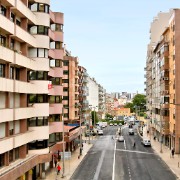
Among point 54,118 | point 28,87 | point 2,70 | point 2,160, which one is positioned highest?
point 2,70

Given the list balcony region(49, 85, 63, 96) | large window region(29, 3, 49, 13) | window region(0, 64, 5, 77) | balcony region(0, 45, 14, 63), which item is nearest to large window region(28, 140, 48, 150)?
balcony region(49, 85, 63, 96)

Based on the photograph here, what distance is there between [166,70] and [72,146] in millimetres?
27066

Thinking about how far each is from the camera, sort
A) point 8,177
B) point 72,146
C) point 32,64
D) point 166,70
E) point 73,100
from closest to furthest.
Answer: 1. point 8,177
2. point 32,64
3. point 72,146
4. point 166,70
5. point 73,100

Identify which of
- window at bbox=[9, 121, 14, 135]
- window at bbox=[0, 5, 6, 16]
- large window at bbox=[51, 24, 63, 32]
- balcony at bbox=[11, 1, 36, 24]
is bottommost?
window at bbox=[9, 121, 14, 135]

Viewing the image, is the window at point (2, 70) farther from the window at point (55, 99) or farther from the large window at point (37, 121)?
the window at point (55, 99)

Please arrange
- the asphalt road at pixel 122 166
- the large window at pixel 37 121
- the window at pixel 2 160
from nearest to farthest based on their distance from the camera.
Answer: the window at pixel 2 160
the large window at pixel 37 121
the asphalt road at pixel 122 166

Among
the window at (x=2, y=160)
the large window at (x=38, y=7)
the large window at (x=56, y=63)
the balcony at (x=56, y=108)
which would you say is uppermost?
the large window at (x=38, y=7)

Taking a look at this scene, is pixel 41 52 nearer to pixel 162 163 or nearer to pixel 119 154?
pixel 162 163

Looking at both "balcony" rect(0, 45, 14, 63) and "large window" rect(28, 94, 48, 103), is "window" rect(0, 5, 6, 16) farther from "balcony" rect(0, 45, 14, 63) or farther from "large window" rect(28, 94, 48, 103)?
"large window" rect(28, 94, 48, 103)

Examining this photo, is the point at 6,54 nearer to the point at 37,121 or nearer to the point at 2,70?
the point at 2,70

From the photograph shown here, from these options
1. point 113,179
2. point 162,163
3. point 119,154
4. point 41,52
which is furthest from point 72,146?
point 41,52

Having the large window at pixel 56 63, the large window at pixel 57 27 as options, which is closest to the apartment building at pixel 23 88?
the large window at pixel 56 63

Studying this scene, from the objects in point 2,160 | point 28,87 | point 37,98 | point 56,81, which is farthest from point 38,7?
point 2,160

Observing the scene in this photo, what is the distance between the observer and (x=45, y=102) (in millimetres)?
45844
